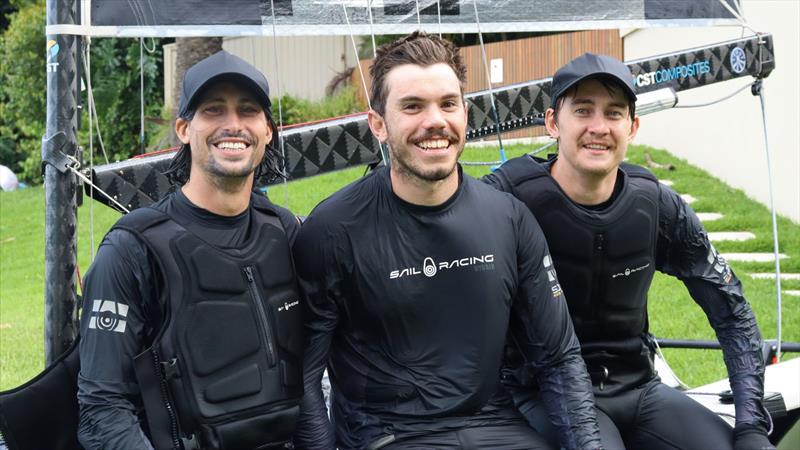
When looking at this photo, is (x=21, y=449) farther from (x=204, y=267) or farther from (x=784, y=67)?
(x=784, y=67)

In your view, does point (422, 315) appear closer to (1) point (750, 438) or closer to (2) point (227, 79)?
(2) point (227, 79)

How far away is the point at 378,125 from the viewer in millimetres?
3535

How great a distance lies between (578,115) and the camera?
378cm

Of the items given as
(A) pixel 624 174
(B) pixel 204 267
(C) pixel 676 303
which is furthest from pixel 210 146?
(C) pixel 676 303

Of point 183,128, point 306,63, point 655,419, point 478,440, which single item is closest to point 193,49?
point 306,63

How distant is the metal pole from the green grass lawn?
0.80 ft

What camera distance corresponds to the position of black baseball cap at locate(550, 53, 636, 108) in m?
3.70

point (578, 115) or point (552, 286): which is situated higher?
point (578, 115)

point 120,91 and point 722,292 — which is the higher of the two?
point 120,91

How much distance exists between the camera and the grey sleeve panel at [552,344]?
11.4 ft

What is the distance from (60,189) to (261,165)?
79cm

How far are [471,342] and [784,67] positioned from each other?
30.9 ft

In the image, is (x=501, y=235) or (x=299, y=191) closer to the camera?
(x=501, y=235)

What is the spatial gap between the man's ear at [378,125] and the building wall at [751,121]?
862 cm
